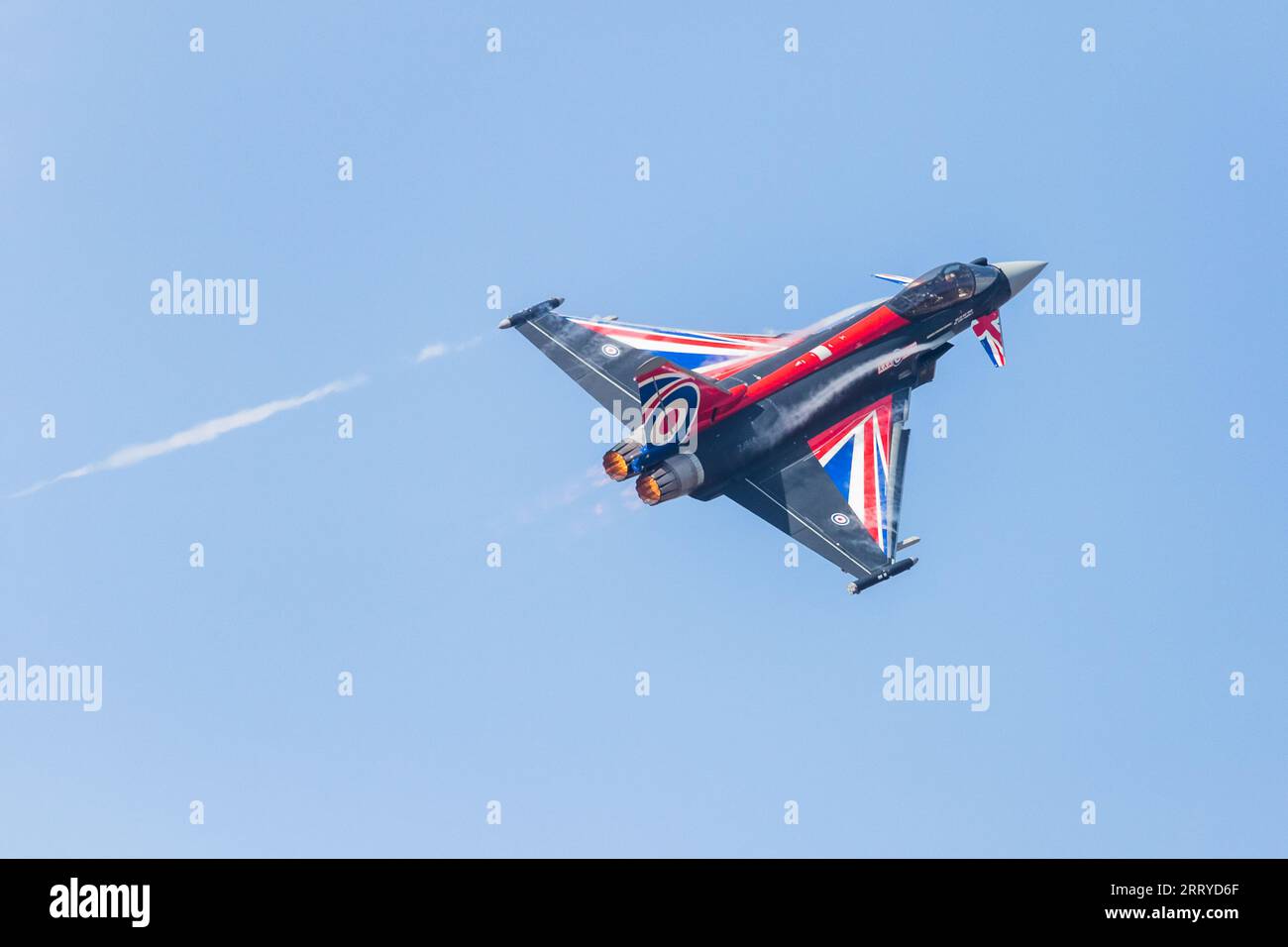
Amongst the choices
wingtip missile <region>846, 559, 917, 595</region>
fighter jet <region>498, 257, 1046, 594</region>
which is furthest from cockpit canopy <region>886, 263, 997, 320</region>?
wingtip missile <region>846, 559, 917, 595</region>

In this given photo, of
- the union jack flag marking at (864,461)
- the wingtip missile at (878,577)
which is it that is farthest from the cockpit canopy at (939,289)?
the wingtip missile at (878,577)

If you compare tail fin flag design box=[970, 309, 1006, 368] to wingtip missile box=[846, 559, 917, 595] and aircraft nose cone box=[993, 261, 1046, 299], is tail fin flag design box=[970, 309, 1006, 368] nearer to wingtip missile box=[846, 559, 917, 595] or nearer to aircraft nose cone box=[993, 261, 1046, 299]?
aircraft nose cone box=[993, 261, 1046, 299]

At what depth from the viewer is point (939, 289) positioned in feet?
220

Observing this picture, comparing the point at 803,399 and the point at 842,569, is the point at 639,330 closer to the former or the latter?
the point at 803,399

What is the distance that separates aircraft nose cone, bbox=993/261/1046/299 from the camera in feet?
226

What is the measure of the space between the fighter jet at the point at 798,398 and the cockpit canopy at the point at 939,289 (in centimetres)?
3

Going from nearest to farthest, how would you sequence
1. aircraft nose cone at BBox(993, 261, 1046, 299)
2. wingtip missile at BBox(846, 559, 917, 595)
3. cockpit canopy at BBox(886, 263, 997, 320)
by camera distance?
wingtip missile at BBox(846, 559, 917, 595) < cockpit canopy at BBox(886, 263, 997, 320) < aircraft nose cone at BBox(993, 261, 1046, 299)

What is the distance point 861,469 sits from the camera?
2464 inches

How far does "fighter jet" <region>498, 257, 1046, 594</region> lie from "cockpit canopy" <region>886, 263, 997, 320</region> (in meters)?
0.03

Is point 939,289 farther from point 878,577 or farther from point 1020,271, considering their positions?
point 878,577

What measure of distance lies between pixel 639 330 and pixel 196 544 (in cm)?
1566

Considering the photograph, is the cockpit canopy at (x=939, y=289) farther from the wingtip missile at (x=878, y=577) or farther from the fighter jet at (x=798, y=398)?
the wingtip missile at (x=878, y=577)
